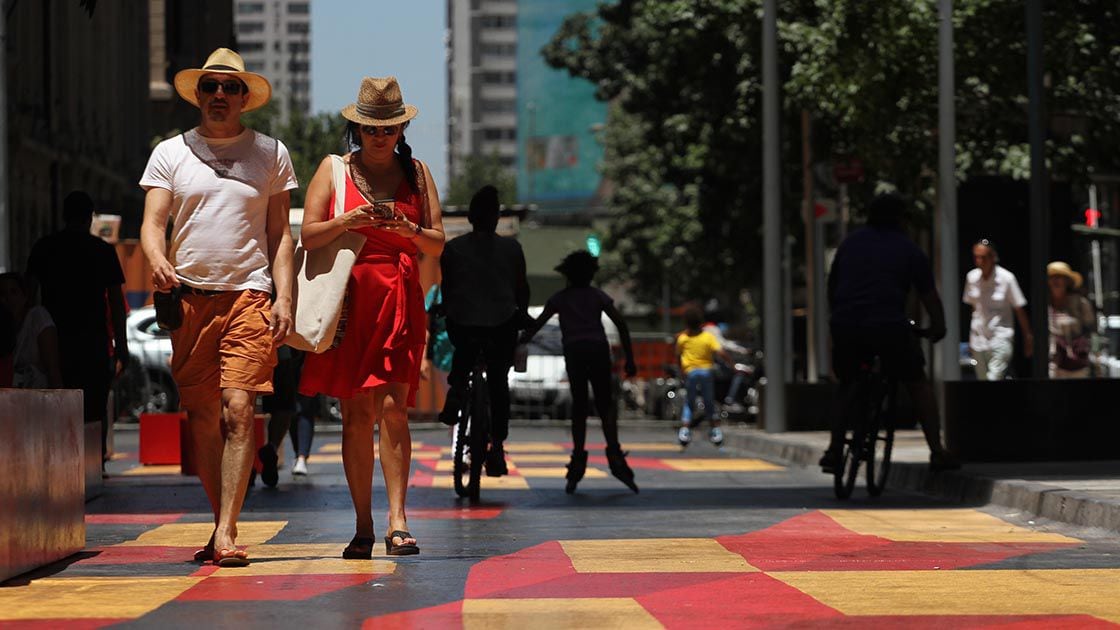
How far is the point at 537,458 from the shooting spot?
64.2ft

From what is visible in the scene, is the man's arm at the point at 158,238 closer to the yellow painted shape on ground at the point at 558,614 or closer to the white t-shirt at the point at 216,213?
the white t-shirt at the point at 216,213

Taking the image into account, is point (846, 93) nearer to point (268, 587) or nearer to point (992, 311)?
point (992, 311)

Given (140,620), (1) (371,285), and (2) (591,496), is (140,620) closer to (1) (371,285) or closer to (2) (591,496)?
(1) (371,285)

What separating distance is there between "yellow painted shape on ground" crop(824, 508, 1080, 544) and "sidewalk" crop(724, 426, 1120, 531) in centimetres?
25

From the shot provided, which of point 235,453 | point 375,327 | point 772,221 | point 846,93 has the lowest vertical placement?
point 235,453

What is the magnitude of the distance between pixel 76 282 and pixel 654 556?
5.91 meters

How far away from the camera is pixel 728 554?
9148 mm

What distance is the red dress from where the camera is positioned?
29.6 ft

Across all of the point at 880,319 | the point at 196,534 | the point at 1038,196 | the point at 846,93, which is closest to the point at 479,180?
the point at 846,93

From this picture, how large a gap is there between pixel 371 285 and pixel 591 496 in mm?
5060

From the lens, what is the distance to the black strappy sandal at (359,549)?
28.9 ft

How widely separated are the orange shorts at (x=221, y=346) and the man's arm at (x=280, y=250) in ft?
0.30

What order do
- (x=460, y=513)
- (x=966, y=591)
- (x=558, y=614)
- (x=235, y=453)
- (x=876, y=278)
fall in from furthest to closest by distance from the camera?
(x=876, y=278) → (x=460, y=513) → (x=235, y=453) → (x=966, y=591) → (x=558, y=614)

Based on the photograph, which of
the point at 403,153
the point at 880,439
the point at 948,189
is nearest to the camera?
the point at 403,153
